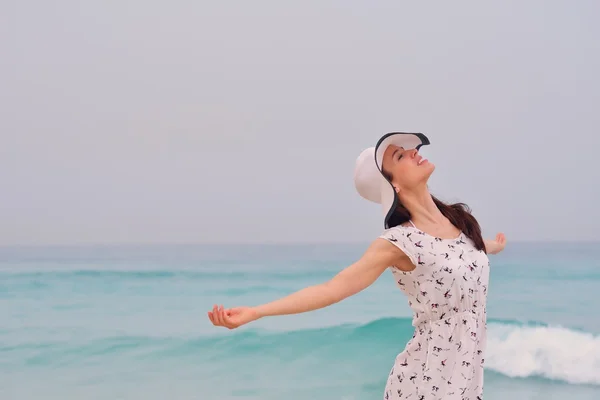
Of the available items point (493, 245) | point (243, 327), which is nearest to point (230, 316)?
point (493, 245)

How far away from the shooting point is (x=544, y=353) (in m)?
6.29

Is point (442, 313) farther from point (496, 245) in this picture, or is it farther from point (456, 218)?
point (496, 245)

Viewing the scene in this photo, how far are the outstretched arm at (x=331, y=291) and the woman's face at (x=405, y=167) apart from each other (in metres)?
0.22

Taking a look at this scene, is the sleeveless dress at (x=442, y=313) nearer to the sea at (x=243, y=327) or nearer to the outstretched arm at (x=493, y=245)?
the outstretched arm at (x=493, y=245)

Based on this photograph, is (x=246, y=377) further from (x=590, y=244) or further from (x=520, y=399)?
(x=590, y=244)

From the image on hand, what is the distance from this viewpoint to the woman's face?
2.27 metres

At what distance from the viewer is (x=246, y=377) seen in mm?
5945

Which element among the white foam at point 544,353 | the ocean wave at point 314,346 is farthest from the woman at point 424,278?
the ocean wave at point 314,346

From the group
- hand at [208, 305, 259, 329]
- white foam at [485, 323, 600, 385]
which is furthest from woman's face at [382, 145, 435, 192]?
white foam at [485, 323, 600, 385]

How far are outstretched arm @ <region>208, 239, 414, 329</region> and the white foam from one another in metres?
3.96

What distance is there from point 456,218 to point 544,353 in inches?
172

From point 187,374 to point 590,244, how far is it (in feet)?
16.3

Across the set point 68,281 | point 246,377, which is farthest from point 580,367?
point 68,281

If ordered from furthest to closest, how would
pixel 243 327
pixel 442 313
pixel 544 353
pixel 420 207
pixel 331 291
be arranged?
pixel 243 327
pixel 544 353
pixel 420 207
pixel 442 313
pixel 331 291
